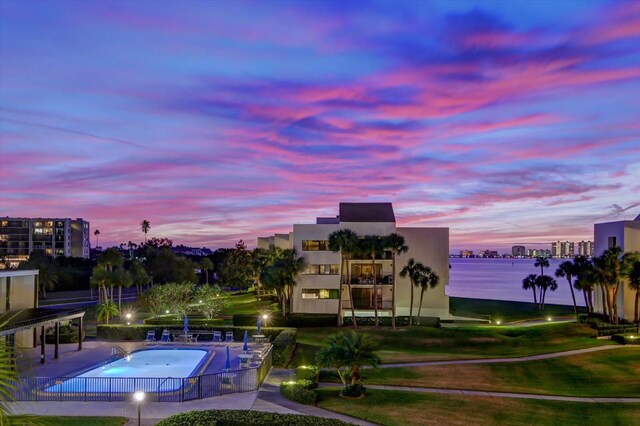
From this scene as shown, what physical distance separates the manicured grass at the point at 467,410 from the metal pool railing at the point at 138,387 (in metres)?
4.04

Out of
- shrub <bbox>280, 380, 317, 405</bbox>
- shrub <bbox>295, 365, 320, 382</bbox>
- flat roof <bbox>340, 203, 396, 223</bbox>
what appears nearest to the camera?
shrub <bbox>280, 380, 317, 405</bbox>

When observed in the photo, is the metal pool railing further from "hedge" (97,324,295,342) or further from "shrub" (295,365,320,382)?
"hedge" (97,324,295,342)

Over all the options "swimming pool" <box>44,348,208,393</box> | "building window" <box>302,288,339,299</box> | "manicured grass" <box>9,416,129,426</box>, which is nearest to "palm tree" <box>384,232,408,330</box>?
"building window" <box>302,288,339,299</box>

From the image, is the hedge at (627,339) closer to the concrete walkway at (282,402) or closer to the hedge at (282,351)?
the hedge at (282,351)

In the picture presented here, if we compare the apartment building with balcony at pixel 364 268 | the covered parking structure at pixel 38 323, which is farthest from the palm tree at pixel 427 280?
the covered parking structure at pixel 38 323

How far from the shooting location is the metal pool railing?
881 inches

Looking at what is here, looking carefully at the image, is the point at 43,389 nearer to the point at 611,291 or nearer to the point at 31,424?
the point at 31,424

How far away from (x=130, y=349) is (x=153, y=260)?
6222 cm

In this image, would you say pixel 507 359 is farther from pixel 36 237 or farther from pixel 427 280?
pixel 36 237

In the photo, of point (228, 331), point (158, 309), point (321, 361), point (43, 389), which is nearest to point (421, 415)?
point (321, 361)

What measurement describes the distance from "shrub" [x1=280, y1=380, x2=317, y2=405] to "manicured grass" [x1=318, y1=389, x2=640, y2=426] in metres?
0.53

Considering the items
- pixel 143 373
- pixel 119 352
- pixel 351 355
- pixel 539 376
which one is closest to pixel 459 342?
pixel 539 376

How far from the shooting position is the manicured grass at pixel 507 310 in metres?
71.7

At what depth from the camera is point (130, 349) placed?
35.9 meters
